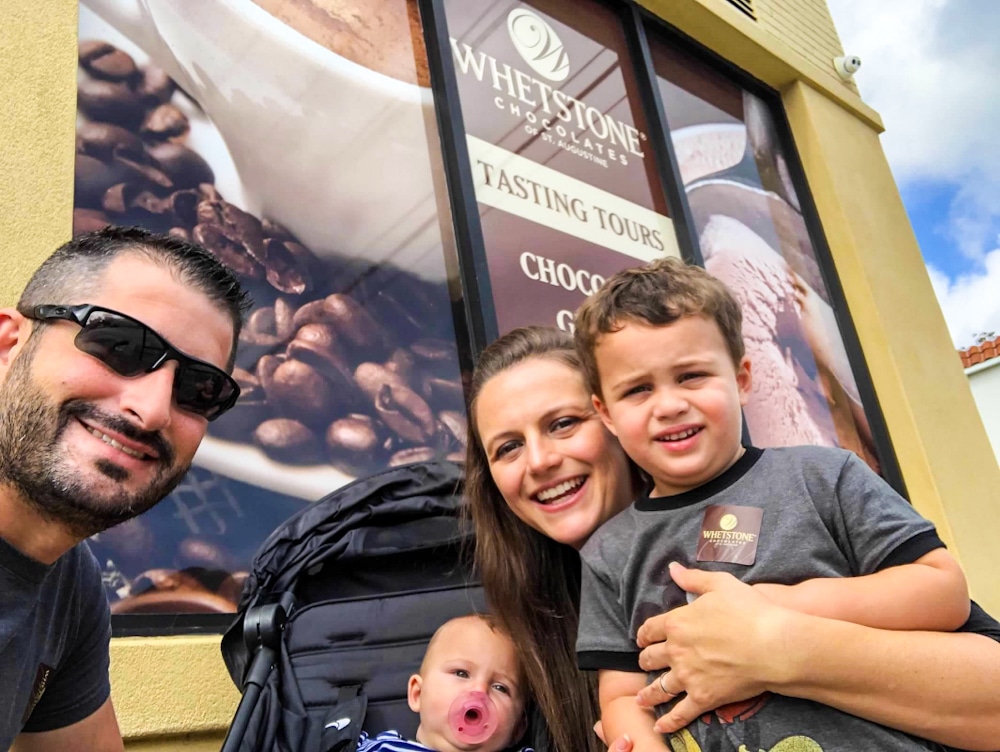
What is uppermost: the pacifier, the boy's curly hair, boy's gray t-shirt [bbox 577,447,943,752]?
the boy's curly hair

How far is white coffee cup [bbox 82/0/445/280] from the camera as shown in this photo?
3.37 m

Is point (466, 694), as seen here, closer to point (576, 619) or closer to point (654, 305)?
point (576, 619)

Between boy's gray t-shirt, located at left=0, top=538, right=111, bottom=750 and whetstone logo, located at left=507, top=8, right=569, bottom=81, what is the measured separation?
391cm

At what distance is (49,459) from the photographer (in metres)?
1.47

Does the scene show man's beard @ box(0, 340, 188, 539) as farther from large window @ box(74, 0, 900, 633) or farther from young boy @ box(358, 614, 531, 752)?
large window @ box(74, 0, 900, 633)

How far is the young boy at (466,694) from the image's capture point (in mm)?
1867

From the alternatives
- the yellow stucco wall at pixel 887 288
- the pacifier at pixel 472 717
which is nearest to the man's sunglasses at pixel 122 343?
the pacifier at pixel 472 717

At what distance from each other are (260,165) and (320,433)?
123cm

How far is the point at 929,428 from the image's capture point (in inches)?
225

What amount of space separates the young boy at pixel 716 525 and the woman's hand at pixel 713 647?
5cm

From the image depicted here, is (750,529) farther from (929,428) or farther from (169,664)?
(929,428)

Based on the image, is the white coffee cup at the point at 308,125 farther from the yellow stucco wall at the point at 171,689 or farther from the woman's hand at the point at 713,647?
the woman's hand at the point at 713,647

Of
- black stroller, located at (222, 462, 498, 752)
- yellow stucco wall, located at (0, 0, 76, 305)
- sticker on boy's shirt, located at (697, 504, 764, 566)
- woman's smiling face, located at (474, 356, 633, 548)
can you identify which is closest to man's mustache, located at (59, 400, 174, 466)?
black stroller, located at (222, 462, 498, 752)

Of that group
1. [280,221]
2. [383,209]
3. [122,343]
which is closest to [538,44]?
[383,209]
